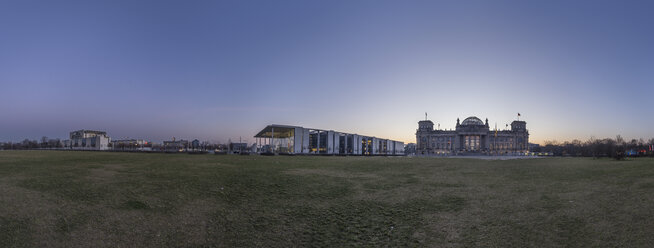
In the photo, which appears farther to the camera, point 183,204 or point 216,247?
point 183,204

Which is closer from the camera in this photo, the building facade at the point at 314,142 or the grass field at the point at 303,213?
the grass field at the point at 303,213

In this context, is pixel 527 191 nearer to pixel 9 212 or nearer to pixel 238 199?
pixel 238 199

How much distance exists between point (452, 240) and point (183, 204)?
438 inches

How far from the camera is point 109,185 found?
53.1 feet

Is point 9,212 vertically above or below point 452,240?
above

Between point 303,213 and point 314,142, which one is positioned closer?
point 303,213

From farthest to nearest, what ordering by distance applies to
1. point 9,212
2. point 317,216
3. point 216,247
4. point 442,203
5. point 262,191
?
point 262,191 < point 442,203 < point 317,216 < point 9,212 < point 216,247

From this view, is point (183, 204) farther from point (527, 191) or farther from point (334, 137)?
point (334, 137)

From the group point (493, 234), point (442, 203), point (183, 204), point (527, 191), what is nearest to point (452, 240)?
point (493, 234)

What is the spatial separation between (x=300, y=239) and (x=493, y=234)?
6.78 m

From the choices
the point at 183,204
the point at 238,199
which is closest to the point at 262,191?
the point at 238,199

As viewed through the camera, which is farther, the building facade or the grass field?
the building facade

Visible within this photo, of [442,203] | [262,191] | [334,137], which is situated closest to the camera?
[442,203]

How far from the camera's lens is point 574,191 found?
16781mm
